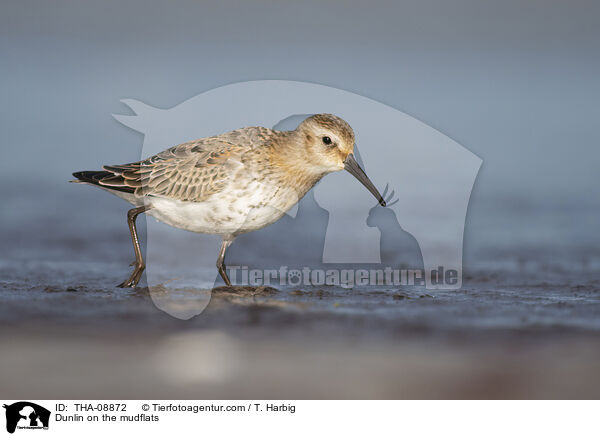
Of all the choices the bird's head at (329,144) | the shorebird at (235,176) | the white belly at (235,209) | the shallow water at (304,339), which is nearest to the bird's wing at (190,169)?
the shorebird at (235,176)

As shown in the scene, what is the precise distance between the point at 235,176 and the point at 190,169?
0.54 meters

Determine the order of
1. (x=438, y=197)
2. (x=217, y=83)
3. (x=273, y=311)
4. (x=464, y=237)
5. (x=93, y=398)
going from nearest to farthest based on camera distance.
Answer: (x=93, y=398), (x=273, y=311), (x=464, y=237), (x=438, y=197), (x=217, y=83)

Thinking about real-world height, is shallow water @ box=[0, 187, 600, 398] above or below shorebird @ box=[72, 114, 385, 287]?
below

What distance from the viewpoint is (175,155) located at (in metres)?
7.13

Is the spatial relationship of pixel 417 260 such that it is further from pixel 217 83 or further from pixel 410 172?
pixel 217 83

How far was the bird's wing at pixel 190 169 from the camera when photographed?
665 cm

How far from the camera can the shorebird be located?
651 centimetres

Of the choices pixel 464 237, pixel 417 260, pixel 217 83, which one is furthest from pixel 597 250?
pixel 217 83

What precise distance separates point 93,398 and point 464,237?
5.88 metres
